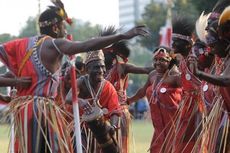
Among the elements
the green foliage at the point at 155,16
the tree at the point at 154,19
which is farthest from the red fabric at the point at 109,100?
the tree at the point at 154,19

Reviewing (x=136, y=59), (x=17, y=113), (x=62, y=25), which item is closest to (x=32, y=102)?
(x=17, y=113)

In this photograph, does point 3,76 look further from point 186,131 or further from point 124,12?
point 124,12

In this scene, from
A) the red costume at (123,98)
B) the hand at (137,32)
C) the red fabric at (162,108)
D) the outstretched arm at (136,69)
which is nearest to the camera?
the hand at (137,32)

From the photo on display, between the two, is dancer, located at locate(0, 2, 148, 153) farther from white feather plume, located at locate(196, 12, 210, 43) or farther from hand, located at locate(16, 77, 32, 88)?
white feather plume, located at locate(196, 12, 210, 43)

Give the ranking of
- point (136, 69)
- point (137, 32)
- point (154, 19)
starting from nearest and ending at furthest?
1. point (137, 32)
2. point (136, 69)
3. point (154, 19)

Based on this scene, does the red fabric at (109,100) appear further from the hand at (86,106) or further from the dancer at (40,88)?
the dancer at (40,88)

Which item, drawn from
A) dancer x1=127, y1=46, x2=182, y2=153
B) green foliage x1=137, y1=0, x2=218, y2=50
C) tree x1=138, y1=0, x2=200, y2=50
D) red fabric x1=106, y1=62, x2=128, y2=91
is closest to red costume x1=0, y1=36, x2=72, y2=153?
dancer x1=127, y1=46, x2=182, y2=153

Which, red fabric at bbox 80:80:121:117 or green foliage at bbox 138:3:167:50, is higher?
red fabric at bbox 80:80:121:117

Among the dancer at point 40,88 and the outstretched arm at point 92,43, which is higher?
the outstretched arm at point 92,43

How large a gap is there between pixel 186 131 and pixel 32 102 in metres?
2.59

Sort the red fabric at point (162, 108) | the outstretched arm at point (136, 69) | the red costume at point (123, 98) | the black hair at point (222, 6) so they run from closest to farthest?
the black hair at point (222, 6) → the red fabric at point (162, 108) → the red costume at point (123, 98) → the outstretched arm at point (136, 69)

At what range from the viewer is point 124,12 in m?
73.2

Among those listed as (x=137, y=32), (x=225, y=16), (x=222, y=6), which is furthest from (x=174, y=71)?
(x=137, y=32)

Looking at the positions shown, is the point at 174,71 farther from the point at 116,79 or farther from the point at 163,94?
the point at 116,79
